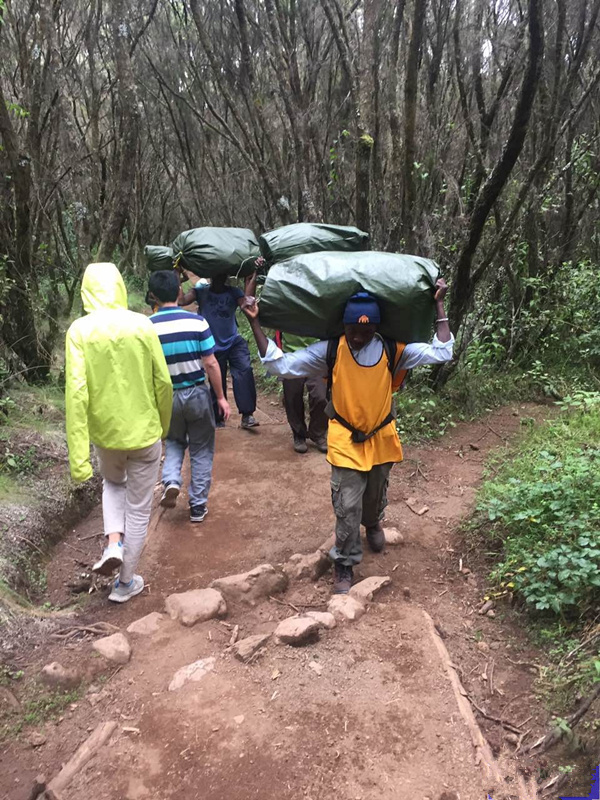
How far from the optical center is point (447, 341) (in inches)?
124

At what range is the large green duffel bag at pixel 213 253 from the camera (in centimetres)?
536

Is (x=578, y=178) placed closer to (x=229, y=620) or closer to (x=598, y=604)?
(x=598, y=604)

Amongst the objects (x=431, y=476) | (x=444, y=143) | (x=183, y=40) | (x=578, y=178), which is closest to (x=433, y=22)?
(x=444, y=143)

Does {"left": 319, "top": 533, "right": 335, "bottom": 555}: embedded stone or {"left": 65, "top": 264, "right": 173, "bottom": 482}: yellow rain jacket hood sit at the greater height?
{"left": 65, "top": 264, "right": 173, "bottom": 482}: yellow rain jacket hood

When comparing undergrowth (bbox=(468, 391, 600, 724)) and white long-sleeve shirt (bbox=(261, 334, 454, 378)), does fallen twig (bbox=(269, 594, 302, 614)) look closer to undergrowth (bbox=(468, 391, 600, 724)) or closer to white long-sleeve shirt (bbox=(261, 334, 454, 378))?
undergrowth (bbox=(468, 391, 600, 724))

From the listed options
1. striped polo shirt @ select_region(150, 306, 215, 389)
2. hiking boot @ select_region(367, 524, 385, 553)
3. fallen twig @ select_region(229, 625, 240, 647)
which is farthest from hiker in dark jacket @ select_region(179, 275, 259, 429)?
fallen twig @ select_region(229, 625, 240, 647)

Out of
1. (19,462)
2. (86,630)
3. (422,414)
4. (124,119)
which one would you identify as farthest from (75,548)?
(124,119)

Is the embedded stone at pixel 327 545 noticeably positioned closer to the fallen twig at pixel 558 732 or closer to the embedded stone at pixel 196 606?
the embedded stone at pixel 196 606

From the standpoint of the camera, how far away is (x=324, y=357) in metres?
3.23

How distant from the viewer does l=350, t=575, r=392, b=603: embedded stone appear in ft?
10.6

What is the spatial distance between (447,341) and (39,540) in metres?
3.09

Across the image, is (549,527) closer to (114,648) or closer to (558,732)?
(558,732)

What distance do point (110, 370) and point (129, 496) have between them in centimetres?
79

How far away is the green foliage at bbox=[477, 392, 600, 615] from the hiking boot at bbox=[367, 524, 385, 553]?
731 mm
